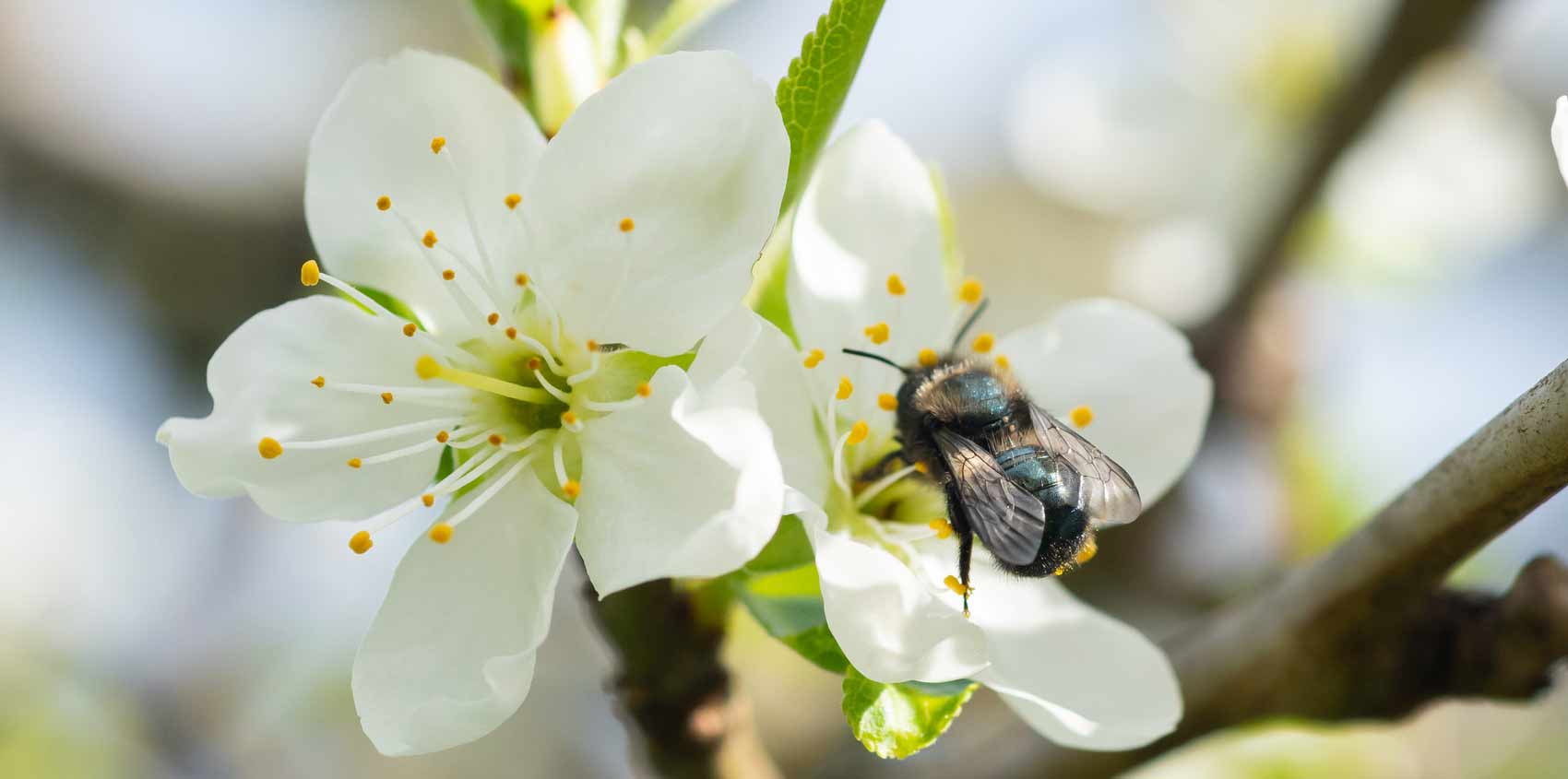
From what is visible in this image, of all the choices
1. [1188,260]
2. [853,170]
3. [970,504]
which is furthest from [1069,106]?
[970,504]

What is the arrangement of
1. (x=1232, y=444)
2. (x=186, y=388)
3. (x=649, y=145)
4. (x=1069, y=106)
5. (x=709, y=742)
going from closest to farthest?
(x=649, y=145) → (x=709, y=742) → (x=1232, y=444) → (x=186, y=388) → (x=1069, y=106)

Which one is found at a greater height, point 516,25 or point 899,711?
point 516,25

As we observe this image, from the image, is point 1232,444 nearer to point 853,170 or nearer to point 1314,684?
point 1314,684

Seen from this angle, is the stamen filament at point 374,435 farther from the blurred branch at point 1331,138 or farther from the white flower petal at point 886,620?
the blurred branch at point 1331,138

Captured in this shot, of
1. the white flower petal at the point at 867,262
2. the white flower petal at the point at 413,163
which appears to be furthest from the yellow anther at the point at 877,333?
the white flower petal at the point at 413,163

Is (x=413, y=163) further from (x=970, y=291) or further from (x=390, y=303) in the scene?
(x=970, y=291)

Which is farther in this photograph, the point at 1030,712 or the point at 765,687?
the point at 765,687

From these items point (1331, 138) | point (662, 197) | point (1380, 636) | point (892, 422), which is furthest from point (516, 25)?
point (1331, 138)

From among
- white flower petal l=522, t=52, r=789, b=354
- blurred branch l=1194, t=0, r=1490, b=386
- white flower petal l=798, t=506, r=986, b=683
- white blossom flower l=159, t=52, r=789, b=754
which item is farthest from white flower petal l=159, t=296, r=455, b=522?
blurred branch l=1194, t=0, r=1490, b=386
